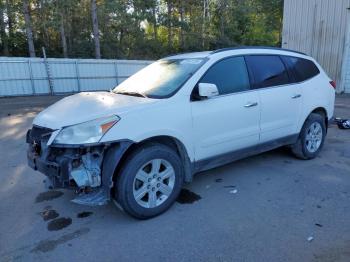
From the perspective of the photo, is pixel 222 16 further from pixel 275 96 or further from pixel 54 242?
pixel 54 242

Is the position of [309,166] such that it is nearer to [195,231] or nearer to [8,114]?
[195,231]

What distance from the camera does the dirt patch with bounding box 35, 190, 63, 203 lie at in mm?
4059

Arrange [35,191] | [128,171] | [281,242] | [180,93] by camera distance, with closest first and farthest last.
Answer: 1. [281,242]
2. [128,171]
3. [180,93]
4. [35,191]

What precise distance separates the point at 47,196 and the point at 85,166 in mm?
1348

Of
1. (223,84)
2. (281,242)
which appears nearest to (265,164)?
(223,84)

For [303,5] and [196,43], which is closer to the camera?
[303,5]

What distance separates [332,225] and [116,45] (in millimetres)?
27176

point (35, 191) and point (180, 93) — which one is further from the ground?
point (180, 93)

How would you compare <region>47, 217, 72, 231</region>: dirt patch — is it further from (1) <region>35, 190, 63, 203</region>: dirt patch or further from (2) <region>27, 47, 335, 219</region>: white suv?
(1) <region>35, 190, 63, 203</region>: dirt patch

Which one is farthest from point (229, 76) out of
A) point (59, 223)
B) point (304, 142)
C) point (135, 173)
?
point (59, 223)

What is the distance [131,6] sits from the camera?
28562mm

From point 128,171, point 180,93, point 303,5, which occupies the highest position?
point 303,5

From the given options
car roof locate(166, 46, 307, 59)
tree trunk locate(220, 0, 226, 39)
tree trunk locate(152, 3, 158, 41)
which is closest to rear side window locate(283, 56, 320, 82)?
car roof locate(166, 46, 307, 59)

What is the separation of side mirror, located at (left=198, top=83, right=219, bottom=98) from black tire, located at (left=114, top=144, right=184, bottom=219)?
730 mm
